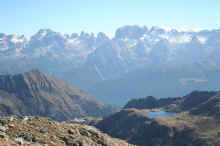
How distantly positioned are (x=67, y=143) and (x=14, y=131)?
587cm

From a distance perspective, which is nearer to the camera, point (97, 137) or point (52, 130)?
point (52, 130)

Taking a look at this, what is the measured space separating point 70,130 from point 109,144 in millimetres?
5725

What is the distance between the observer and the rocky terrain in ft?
96.1

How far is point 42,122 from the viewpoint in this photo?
37.9 metres

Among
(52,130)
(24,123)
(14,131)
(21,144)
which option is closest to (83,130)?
(52,130)

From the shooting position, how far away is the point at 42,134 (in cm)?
3288

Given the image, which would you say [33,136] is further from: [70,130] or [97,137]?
[97,137]

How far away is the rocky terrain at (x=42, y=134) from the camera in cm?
2931

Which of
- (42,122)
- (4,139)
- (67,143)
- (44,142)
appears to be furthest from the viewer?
(42,122)

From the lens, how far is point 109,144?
39.3 m

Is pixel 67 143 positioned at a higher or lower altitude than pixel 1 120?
lower

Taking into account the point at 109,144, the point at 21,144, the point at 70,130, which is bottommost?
the point at 109,144

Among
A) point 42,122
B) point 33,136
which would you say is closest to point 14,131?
point 33,136

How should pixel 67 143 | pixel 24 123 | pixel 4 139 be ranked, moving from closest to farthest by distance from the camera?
pixel 4 139 < pixel 67 143 < pixel 24 123
